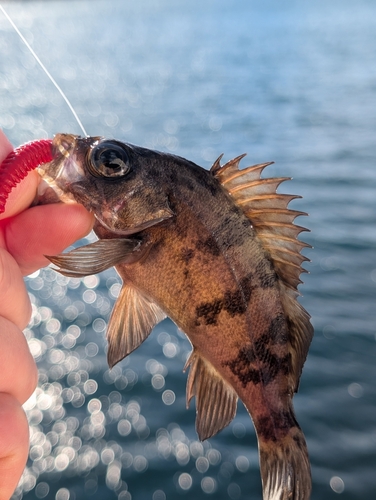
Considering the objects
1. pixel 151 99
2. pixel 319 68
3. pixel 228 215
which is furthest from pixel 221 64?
pixel 228 215

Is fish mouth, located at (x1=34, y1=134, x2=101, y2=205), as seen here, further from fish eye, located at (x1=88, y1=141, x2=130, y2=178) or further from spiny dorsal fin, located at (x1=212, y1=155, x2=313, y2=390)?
spiny dorsal fin, located at (x1=212, y1=155, x2=313, y2=390)

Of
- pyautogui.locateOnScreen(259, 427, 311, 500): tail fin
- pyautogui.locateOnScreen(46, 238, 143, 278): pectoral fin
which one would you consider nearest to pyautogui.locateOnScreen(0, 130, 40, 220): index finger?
pyautogui.locateOnScreen(46, 238, 143, 278): pectoral fin

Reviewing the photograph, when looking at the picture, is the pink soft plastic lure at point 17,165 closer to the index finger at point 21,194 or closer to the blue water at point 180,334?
the index finger at point 21,194

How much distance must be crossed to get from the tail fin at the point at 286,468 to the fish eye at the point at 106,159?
1.40m

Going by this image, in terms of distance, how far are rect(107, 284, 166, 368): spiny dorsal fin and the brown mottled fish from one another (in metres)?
0.01

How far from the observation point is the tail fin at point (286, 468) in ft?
8.27

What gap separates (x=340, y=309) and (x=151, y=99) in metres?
17.5

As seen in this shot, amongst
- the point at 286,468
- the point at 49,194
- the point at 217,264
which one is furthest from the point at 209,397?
the point at 49,194

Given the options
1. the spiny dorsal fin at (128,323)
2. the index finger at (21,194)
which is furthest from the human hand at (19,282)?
the spiny dorsal fin at (128,323)

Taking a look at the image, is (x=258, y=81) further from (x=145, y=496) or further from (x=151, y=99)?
(x=145, y=496)

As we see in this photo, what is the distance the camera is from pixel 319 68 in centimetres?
2836

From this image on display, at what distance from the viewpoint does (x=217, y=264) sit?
2.62 meters

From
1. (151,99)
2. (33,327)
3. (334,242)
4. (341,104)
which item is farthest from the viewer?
(151,99)

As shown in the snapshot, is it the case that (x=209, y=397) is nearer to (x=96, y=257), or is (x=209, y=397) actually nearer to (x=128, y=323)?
(x=128, y=323)
